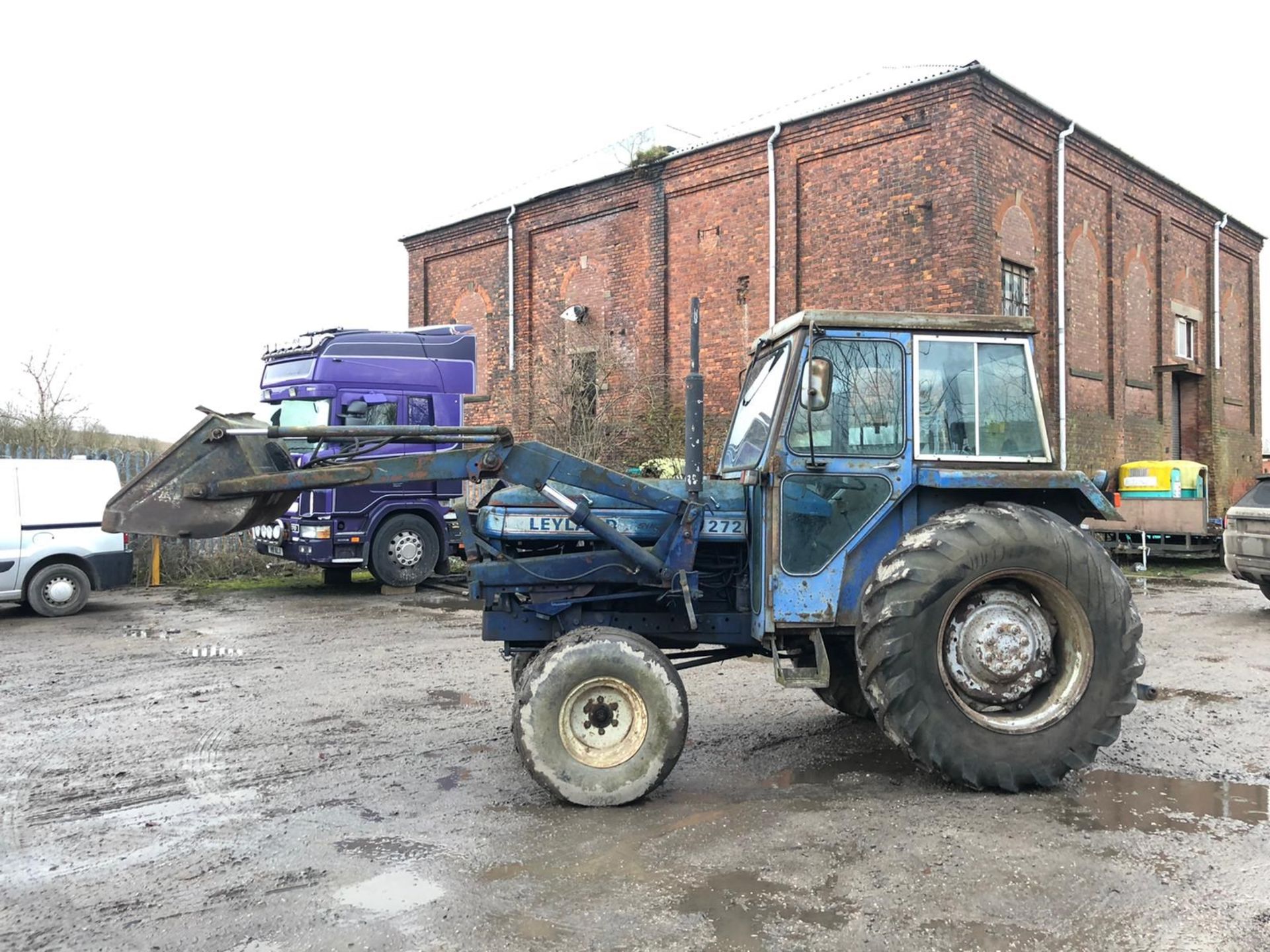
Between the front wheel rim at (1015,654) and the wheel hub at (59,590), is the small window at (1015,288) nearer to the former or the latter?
the front wheel rim at (1015,654)

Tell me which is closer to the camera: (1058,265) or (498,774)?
(498,774)

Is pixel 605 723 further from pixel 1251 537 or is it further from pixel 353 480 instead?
pixel 1251 537

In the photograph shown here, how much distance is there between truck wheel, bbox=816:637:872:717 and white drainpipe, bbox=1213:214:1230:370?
19982 mm

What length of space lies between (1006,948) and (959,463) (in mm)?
2572

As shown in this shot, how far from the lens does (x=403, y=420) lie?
1385 centimetres

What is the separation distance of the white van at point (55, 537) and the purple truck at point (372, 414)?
7.11 feet

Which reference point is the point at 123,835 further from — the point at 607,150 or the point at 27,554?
the point at 607,150

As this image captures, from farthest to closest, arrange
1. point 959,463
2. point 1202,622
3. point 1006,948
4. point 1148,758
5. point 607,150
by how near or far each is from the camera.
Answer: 1. point 607,150
2. point 1202,622
3. point 1148,758
4. point 959,463
5. point 1006,948

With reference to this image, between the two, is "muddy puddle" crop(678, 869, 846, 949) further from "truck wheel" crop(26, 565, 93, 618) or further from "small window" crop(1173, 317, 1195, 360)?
"small window" crop(1173, 317, 1195, 360)

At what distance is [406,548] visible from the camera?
13.9m

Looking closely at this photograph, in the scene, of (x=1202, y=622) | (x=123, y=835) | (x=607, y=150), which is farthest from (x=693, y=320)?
(x=607, y=150)

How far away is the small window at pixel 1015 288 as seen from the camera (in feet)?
49.7

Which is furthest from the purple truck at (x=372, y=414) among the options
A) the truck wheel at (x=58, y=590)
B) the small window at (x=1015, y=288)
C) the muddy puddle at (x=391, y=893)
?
the muddy puddle at (x=391, y=893)

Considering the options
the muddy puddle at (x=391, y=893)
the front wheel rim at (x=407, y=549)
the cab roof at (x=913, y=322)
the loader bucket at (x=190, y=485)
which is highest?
the cab roof at (x=913, y=322)
